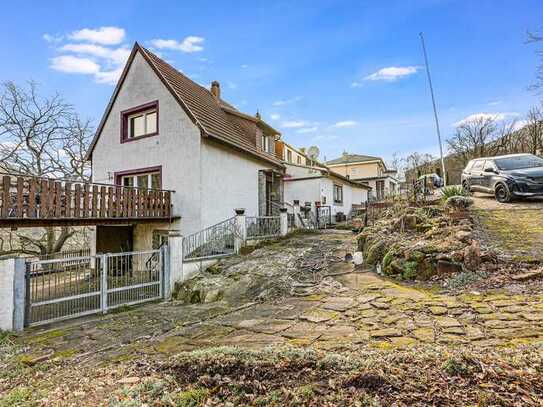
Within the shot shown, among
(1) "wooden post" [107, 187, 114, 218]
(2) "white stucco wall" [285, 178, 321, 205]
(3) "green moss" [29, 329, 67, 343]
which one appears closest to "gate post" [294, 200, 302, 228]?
(2) "white stucco wall" [285, 178, 321, 205]

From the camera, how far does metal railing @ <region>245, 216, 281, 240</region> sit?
43.9 feet

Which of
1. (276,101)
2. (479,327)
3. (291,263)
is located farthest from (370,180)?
(479,327)

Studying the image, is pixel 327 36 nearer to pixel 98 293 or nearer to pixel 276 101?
pixel 276 101

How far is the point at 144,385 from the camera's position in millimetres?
3754

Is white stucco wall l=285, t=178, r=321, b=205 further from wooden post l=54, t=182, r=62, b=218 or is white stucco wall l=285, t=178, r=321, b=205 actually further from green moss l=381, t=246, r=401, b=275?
wooden post l=54, t=182, r=62, b=218

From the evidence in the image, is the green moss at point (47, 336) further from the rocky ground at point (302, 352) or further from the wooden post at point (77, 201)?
the wooden post at point (77, 201)

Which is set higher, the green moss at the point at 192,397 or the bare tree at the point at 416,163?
the bare tree at the point at 416,163

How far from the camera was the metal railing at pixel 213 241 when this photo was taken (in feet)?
38.5

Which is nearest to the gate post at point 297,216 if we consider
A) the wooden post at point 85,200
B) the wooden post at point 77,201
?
the wooden post at point 85,200

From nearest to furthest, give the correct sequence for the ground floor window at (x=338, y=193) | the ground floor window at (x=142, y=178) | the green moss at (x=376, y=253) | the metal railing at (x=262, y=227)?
the green moss at (x=376, y=253), the metal railing at (x=262, y=227), the ground floor window at (x=142, y=178), the ground floor window at (x=338, y=193)

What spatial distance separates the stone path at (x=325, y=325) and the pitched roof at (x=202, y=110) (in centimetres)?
804

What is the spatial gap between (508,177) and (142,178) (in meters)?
15.0

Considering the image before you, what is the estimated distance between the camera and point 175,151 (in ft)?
44.2

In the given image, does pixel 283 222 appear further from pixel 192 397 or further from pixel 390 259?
pixel 192 397
